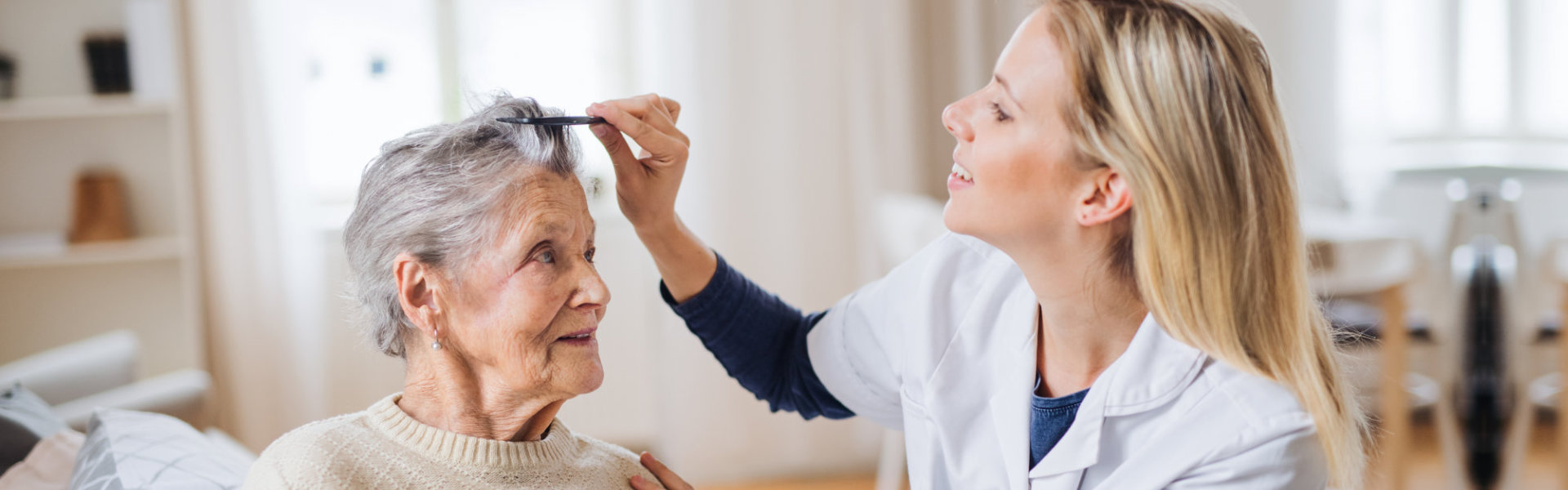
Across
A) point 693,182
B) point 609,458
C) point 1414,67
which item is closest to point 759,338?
point 609,458

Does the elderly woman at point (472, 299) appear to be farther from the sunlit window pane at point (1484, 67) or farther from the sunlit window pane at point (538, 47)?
the sunlit window pane at point (538, 47)

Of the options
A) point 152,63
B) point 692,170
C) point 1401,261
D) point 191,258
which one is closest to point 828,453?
point 692,170

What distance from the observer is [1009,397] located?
1.23 metres

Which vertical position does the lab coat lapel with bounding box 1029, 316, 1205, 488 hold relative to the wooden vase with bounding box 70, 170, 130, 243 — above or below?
below

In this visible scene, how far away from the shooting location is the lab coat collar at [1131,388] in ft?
3.69

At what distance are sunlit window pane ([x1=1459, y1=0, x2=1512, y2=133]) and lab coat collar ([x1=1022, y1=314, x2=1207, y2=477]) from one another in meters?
1.54

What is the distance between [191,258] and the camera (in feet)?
9.27

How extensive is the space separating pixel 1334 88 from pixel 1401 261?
0.78 m

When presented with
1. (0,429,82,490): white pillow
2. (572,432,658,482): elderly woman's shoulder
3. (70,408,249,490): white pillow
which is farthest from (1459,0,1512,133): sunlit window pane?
(0,429,82,490): white pillow

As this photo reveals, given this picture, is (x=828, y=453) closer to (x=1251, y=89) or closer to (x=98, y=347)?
(x=98, y=347)

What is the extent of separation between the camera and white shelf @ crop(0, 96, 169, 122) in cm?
270

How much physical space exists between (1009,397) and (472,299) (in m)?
0.62

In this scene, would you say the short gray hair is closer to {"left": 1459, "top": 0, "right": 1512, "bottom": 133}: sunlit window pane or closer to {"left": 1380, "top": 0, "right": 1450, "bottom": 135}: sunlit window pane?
{"left": 1459, "top": 0, "right": 1512, "bottom": 133}: sunlit window pane

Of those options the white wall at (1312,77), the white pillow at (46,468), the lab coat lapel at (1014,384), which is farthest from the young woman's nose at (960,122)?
the white wall at (1312,77)
